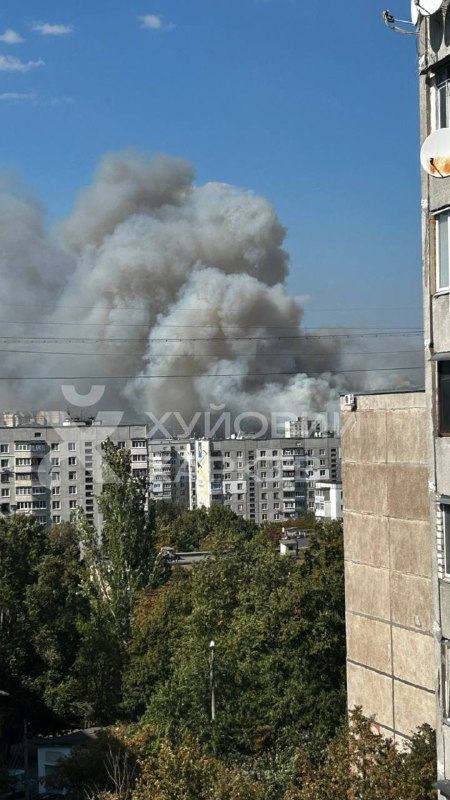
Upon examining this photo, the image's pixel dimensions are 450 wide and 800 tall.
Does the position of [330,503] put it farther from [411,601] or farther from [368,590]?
[411,601]

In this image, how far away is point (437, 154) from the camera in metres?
5.66

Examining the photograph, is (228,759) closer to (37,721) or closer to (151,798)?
(151,798)

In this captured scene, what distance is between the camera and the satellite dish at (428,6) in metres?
5.68

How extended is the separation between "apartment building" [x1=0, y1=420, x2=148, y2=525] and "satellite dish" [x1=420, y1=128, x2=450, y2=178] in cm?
3710

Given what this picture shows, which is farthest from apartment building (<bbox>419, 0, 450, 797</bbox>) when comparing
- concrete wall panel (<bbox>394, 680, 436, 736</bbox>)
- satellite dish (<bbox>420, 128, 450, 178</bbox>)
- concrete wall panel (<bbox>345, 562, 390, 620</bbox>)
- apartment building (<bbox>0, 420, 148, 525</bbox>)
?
apartment building (<bbox>0, 420, 148, 525</bbox>)

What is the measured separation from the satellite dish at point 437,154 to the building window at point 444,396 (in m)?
1.14

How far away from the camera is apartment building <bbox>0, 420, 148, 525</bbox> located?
1654 inches

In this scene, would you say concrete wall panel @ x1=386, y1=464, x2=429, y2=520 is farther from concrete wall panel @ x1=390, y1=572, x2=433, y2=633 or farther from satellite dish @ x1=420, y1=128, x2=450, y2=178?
satellite dish @ x1=420, y1=128, x2=450, y2=178

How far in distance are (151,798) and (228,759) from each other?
10.6 feet

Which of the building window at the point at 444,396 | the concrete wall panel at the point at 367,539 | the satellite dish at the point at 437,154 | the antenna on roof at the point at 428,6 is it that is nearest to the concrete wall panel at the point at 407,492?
the concrete wall panel at the point at 367,539

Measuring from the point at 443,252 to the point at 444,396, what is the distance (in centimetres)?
86

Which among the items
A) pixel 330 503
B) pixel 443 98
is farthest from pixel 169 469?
pixel 443 98

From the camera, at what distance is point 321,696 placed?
438 inches

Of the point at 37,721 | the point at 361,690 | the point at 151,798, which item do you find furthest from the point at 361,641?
the point at 37,721
